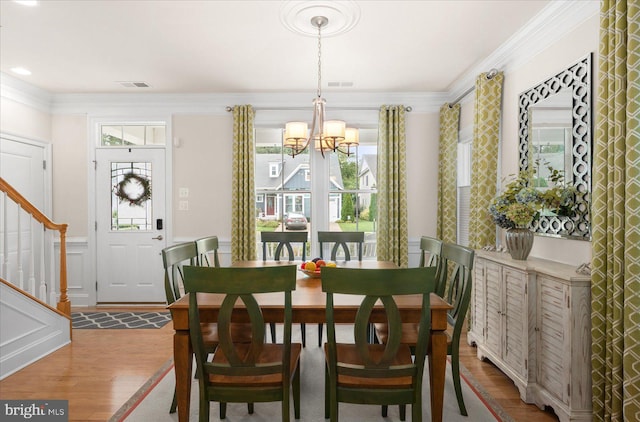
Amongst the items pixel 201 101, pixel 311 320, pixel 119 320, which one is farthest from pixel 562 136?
pixel 119 320

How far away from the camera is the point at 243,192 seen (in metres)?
4.59

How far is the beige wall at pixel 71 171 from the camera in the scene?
15.8ft

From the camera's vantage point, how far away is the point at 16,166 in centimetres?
425

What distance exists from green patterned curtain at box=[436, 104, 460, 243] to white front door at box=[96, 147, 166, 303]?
12.0 feet

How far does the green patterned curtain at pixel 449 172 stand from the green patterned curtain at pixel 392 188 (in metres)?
0.48

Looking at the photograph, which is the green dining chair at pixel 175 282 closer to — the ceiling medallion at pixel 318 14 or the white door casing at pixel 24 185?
the ceiling medallion at pixel 318 14

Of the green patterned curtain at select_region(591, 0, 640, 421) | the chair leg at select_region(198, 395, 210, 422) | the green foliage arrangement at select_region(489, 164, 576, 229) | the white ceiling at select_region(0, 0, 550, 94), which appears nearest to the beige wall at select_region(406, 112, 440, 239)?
the white ceiling at select_region(0, 0, 550, 94)

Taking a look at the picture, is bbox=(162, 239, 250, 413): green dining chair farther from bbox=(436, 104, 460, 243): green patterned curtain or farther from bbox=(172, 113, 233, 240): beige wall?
bbox=(436, 104, 460, 243): green patterned curtain

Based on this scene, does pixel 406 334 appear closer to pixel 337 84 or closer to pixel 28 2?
pixel 337 84

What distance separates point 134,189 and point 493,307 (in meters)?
4.48

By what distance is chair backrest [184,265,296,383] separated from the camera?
64.9 inches

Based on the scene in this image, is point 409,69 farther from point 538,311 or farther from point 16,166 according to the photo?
point 16,166

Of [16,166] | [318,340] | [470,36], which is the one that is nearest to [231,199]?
[318,340]

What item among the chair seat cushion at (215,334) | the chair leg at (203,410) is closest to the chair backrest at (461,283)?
the chair seat cushion at (215,334)
